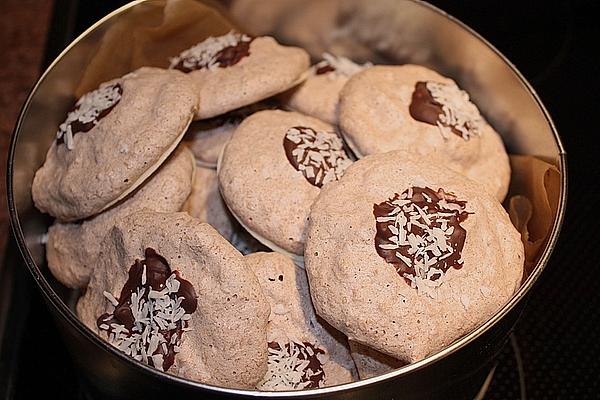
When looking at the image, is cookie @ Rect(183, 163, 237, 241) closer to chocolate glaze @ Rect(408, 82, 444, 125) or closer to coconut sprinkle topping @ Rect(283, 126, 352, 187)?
coconut sprinkle topping @ Rect(283, 126, 352, 187)

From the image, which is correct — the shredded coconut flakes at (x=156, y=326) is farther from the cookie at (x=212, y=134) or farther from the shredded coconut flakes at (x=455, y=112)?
the shredded coconut flakes at (x=455, y=112)

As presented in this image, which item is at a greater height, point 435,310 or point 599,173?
point 435,310

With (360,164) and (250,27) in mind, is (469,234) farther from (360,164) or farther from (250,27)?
(250,27)

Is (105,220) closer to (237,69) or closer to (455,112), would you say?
(237,69)

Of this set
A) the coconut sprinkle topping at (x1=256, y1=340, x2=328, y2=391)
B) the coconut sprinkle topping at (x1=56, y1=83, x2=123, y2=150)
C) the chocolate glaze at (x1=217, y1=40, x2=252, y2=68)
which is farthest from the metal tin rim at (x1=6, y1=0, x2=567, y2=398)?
the chocolate glaze at (x1=217, y1=40, x2=252, y2=68)

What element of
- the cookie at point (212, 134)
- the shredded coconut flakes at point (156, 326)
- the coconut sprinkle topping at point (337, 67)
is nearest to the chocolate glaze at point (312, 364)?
the shredded coconut flakes at point (156, 326)

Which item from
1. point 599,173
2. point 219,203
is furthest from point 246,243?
point 599,173
